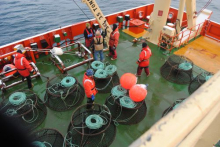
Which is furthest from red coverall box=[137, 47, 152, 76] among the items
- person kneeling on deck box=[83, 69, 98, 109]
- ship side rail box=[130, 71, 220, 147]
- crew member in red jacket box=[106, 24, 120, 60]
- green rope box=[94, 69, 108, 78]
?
ship side rail box=[130, 71, 220, 147]

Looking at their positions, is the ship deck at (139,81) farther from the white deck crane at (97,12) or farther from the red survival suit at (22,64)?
the white deck crane at (97,12)

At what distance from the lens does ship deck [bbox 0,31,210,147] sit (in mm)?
5566

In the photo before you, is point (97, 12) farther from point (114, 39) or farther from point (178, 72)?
point (178, 72)

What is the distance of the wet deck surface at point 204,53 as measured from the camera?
8563 mm

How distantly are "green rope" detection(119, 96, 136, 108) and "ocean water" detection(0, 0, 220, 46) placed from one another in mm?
11199

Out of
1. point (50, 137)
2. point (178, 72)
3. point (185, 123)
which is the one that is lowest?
point (50, 137)

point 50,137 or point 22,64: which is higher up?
point 22,64

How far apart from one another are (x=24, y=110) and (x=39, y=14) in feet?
62.7

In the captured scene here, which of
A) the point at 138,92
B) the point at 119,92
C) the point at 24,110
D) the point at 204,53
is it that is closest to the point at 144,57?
the point at 119,92

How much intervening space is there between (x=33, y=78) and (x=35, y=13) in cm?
1729

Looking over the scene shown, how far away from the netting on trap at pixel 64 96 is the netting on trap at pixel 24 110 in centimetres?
45

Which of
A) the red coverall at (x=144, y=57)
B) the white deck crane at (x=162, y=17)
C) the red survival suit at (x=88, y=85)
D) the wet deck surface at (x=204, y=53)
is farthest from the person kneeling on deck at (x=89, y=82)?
the white deck crane at (x=162, y=17)

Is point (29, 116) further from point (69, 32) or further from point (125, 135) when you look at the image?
point (69, 32)

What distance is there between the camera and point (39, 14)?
70.9 feet
